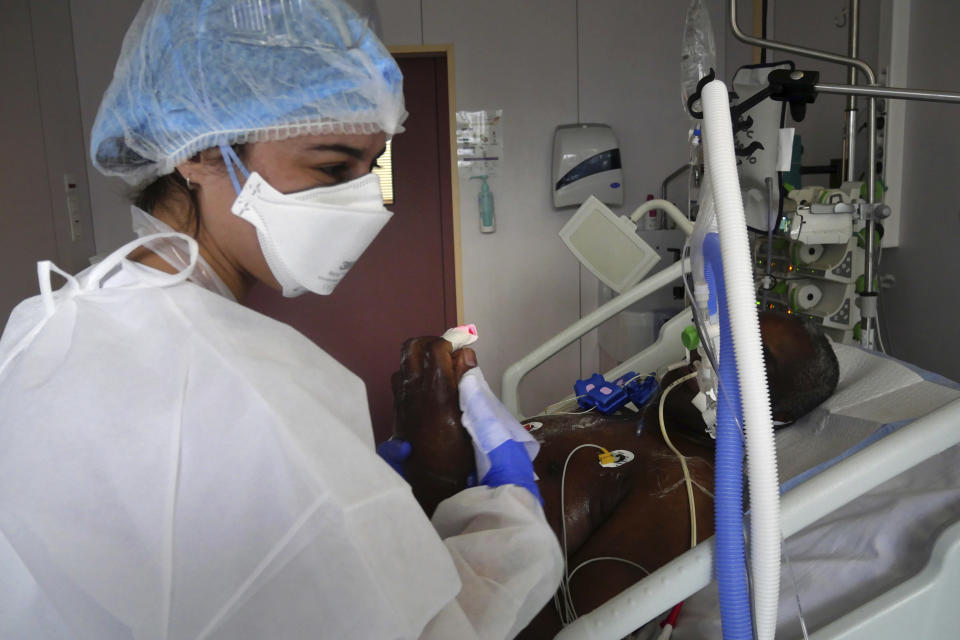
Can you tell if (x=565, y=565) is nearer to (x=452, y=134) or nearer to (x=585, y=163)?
(x=585, y=163)

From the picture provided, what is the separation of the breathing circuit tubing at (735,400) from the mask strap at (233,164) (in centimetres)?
54

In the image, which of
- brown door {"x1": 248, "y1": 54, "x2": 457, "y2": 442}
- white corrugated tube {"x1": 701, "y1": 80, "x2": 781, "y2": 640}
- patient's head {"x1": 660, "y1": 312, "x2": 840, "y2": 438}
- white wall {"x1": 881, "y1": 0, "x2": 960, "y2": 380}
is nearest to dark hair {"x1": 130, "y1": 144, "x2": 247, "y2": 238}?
white corrugated tube {"x1": 701, "y1": 80, "x2": 781, "y2": 640}

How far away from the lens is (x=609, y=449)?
60.4 inches

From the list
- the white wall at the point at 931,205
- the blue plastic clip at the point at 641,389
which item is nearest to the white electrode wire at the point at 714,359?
the blue plastic clip at the point at 641,389

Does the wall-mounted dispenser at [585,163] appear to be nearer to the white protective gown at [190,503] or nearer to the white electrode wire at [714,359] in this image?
the white electrode wire at [714,359]

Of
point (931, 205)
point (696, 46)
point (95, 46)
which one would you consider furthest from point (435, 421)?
point (95, 46)

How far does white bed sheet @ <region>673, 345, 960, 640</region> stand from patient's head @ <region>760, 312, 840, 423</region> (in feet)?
0.41

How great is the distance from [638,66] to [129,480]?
3259mm

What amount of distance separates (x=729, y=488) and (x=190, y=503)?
0.57 metres

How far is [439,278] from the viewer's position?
3.58 m

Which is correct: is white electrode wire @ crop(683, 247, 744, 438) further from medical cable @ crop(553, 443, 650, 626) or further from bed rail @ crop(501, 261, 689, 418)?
bed rail @ crop(501, 261, 689, 418)

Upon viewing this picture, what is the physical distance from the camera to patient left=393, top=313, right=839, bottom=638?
1.18m

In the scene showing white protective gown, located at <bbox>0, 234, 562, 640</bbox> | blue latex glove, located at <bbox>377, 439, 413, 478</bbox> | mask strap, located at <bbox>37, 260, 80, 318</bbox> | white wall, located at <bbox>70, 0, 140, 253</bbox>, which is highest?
white wall, located at <bbox>70, 0, 140, 253</bbox>

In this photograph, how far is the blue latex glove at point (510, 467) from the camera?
3.26 ft
